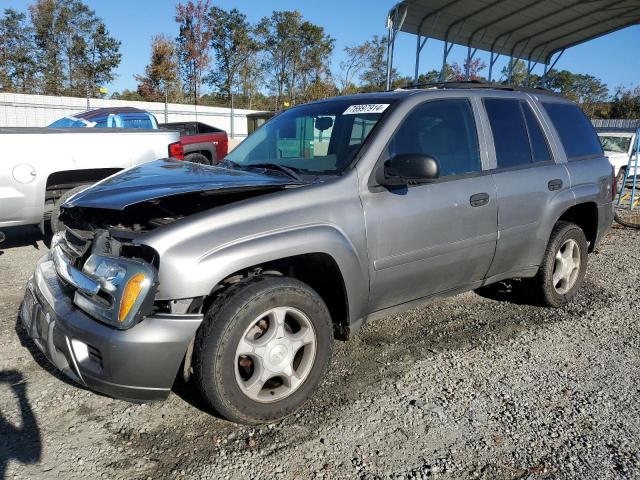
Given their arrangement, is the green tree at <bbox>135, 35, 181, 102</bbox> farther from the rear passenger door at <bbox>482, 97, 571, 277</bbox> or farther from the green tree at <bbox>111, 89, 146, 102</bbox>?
the rear passenger door at <bbox>482, 97, 571, 277</bbox>

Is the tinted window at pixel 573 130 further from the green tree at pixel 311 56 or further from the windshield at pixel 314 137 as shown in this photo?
the green tree at pixel 311 56

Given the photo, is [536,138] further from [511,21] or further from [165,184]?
[511,21]

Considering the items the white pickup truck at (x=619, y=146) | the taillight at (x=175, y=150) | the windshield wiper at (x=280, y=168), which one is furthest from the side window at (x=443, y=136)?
the white pickup truck at (x=619, y=146)

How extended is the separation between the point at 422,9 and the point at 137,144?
11.7 meters

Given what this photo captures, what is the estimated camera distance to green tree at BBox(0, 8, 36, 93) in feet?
113

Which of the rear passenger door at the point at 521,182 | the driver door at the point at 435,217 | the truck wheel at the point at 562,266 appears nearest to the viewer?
the driver door at the point at 435,217

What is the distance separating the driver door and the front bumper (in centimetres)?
120

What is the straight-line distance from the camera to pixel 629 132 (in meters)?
13.1

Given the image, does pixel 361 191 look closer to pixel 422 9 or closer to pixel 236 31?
pixel 422 9

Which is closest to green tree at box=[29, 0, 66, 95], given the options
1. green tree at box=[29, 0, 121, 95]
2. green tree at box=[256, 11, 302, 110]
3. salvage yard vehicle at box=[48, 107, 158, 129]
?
green tree at box=[29, 0, 121, 95]

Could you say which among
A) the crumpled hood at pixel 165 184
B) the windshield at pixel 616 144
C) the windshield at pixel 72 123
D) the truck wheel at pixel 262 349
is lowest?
the truck wheel at pixel 262 349

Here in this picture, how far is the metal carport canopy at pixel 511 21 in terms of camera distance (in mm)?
14492

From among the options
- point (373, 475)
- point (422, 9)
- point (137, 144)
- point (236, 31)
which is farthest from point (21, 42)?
point (373, 475)

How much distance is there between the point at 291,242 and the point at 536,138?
8.36 ft
